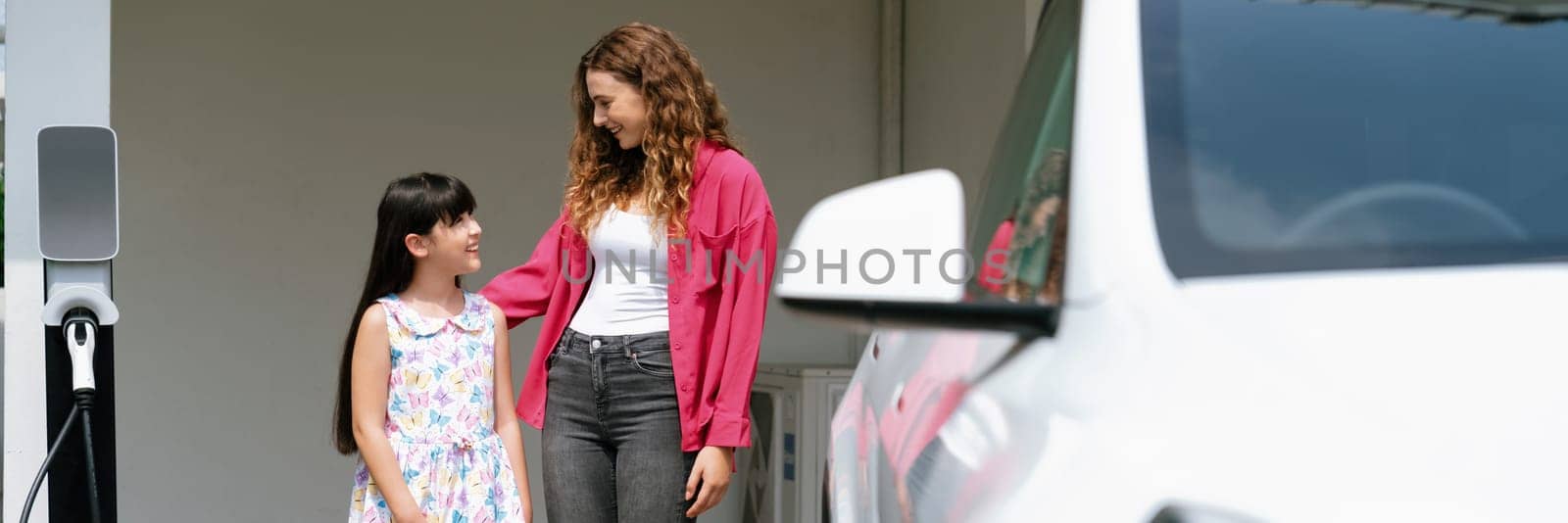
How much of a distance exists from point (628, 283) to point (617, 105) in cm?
31

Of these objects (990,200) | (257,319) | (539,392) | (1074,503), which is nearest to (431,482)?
(539,392)

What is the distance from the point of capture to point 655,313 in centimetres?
277

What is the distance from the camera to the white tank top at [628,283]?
2754 mm

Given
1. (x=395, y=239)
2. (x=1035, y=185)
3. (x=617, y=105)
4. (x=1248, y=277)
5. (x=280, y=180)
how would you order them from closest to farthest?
(x=1248, y=277) → (x=1035, y=185) → (x=617, y=105) → (x=395, y=239) → (x=280, y=180)

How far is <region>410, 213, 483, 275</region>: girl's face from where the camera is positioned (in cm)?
293

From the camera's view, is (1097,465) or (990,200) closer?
(1097,465)

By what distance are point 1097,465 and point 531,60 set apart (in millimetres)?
5017

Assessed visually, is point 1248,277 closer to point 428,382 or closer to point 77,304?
point 428,382

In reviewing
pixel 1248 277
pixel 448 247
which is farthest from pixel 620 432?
pixel 1248 277

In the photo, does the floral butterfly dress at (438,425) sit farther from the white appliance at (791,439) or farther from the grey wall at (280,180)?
the grey wall at (280,180)

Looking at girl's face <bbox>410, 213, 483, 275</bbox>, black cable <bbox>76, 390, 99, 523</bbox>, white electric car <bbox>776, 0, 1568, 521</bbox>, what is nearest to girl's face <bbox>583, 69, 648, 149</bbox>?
girl's face <bbox>410, 213, 483, 275</bbox>

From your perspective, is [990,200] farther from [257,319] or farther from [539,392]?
[257,319]

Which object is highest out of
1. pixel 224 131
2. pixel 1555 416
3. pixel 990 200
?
pixel 224 131

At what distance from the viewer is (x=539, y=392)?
114 inches
